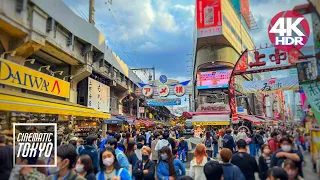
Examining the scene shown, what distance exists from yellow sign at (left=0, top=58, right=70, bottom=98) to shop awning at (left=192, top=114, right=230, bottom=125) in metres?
13.0

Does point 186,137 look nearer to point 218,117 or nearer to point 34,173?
point 34,173

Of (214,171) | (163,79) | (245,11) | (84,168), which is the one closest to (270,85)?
(163,79)

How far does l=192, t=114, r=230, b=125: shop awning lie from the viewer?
22266 millimetres

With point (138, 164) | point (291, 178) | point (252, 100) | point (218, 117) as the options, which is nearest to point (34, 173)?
point (138, 164)

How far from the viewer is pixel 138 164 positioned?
15.5 ft

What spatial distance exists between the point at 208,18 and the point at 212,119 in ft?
77.2

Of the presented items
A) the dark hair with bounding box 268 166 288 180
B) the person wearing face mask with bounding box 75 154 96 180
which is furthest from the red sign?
the person wearing face mask with bounding box 75 154 96 180

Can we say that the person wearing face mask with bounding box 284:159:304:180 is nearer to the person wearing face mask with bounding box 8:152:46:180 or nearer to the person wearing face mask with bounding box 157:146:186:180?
the person wearing face mask with bounding box 157:146:186:180

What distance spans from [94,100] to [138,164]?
1398 centimetres

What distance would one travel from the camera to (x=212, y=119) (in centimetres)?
2280

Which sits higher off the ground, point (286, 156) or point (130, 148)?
point (286, 156)

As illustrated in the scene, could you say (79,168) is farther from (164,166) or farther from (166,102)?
(166,102)

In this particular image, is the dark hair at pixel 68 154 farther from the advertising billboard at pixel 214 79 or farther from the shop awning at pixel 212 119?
the advertising billboard at pixel 214 79

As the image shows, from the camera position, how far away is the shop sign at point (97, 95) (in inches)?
678
